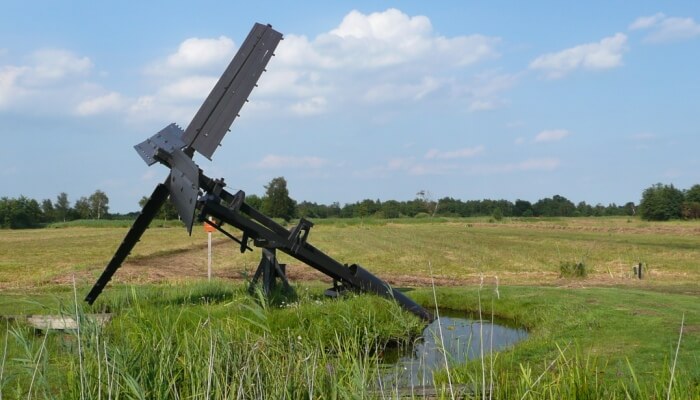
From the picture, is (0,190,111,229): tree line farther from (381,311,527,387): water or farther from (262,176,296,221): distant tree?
(381,311,527,387): water

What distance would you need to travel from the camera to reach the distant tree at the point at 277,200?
254 feet

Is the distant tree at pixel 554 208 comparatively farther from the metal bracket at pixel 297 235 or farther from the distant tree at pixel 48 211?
the metal bracket at pixel 297 235

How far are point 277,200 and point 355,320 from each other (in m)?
68.5

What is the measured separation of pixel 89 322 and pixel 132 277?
1516 centimetres

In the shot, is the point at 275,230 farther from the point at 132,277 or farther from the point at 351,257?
the point at 351,257

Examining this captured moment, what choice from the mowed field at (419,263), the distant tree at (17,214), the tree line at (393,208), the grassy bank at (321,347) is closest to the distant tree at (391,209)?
the tree line at (393,208)

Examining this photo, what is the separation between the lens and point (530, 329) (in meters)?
12.5

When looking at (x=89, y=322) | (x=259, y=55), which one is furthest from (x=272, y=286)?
(x=89, y=322)

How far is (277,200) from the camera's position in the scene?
77.7 meters

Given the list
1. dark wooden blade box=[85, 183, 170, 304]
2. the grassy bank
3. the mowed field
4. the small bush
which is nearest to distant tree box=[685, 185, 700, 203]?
the mowed field

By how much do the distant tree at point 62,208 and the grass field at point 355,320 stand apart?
233 ft

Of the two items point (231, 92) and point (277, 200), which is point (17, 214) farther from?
point (231, 92)

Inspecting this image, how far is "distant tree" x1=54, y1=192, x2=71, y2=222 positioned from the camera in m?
100

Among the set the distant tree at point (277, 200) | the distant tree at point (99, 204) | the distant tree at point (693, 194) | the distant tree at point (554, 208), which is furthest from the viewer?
the distant tree at point (554, 208)
